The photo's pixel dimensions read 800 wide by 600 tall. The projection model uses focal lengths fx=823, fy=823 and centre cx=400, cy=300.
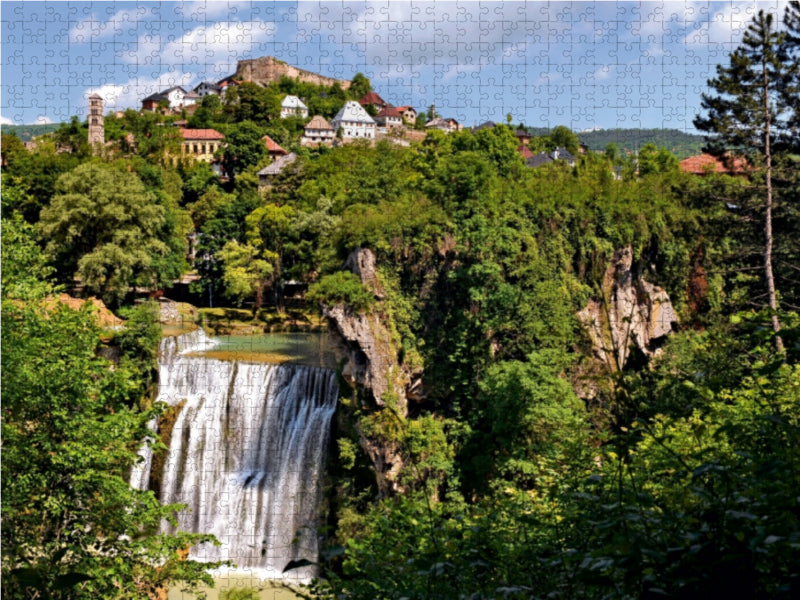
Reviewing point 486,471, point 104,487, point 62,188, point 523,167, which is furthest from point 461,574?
point 62,188

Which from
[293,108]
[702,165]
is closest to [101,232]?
[702,165]

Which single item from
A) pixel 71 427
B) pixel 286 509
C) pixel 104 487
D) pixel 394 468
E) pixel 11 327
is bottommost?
pixel 286 509

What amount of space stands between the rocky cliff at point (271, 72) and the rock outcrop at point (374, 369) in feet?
209

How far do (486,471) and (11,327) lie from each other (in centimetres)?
895

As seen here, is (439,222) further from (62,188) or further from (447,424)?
(62,188)

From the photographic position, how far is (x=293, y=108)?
66812 millimetres

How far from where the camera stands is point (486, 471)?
51.6 feet

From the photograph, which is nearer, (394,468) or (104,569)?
(104,569)

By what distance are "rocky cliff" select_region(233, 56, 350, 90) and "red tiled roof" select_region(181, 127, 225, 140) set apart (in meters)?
24.7

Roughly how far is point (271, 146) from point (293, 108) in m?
15.4

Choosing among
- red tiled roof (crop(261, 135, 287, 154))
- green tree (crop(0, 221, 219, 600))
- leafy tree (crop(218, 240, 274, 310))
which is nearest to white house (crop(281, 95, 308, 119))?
red tiled roof (crop(261, 135, 287, 154))

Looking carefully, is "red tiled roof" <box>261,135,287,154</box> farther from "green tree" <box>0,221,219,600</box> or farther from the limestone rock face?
"green tree" <box>0,221,219,600</box>

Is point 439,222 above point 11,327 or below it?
above

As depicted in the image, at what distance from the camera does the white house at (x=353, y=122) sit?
64.7m
